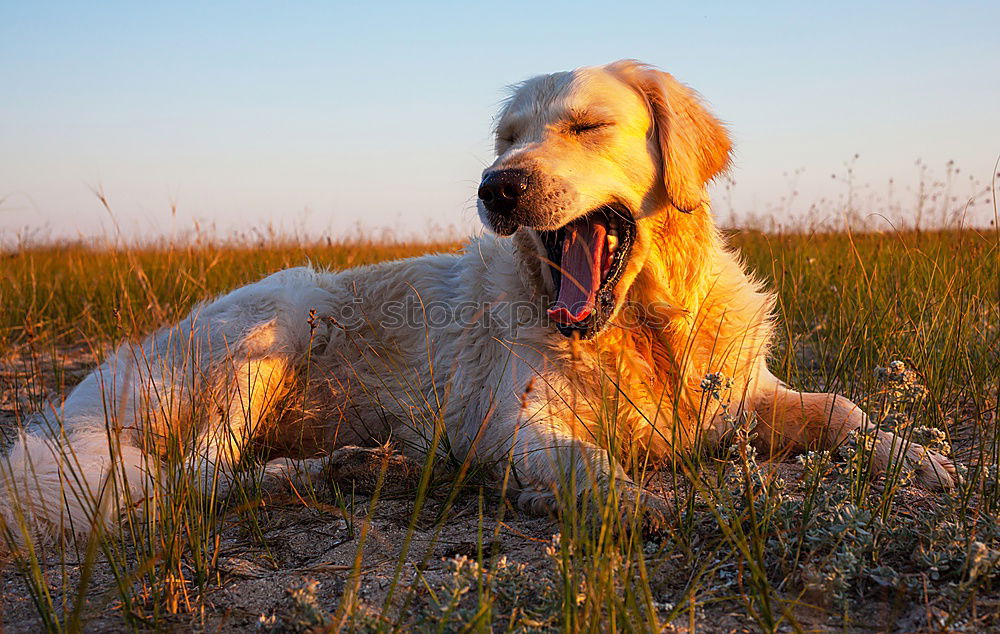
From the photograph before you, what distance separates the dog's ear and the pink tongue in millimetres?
369

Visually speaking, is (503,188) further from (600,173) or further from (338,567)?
(338,567)

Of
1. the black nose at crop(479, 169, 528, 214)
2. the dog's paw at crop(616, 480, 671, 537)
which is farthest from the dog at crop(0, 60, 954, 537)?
the dog's paw at crop(616, 480, 671, 537)

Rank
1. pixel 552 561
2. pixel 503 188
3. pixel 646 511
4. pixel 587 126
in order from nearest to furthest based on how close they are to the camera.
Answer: pixel 552 561 < pixel 646 511 < pixel 503 188 < pixel 587 126

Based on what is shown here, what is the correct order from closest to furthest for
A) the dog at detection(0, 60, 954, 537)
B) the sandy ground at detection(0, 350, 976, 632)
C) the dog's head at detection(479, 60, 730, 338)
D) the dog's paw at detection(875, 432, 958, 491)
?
the sandy ground at detection(0, 350, 976, 632), the dog's paw at detection(875, 432, 958, 491), the dog at detection(0, 60, 954, 537), the dog's head at detection(479, 60, 730, 338)

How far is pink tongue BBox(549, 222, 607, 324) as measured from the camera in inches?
118

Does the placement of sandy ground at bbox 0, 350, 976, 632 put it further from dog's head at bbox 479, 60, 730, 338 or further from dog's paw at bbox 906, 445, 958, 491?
dog's head at bbox 479, 60, 730, 338

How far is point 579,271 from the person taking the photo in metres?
3.12

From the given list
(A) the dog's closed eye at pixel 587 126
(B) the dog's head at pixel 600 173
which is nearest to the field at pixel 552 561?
(B) the dog's head at pixel 600 173

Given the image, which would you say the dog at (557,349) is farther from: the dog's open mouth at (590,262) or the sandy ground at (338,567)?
the sandy ground at (338,567)

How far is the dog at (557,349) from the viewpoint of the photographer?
2748mm

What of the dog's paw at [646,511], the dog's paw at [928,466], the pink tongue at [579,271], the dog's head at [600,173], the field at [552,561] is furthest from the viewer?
the pink tongue at [579,271]

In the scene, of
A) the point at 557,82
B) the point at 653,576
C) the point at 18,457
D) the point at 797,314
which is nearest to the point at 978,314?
the point at 797,314

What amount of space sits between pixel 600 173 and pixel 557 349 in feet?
2.48

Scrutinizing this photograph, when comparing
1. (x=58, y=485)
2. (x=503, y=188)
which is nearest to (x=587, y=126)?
(x=503, y=188)
